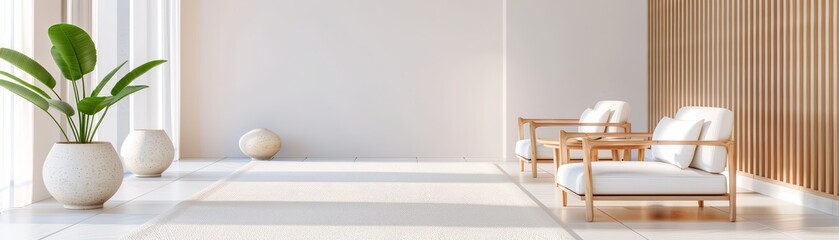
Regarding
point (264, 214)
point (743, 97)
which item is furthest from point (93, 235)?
point (743, 97)

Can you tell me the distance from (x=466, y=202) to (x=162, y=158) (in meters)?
3.07

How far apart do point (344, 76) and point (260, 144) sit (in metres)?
1.36

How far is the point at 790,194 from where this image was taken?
5.96 m

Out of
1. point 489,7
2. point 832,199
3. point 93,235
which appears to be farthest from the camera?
point 489,7

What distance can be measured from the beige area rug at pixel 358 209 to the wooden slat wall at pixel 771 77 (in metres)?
1.83

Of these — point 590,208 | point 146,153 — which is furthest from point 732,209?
point 146,153

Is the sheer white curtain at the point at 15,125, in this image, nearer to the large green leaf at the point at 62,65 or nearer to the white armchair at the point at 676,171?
the large green leaf at the point at 62,65

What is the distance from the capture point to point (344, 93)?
10.4 meters

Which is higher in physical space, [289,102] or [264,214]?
[289,102]

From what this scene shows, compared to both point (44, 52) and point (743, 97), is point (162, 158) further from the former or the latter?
point (743, 97)

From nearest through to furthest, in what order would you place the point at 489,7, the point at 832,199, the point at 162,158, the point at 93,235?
the point at 93,235 → the point at 832,199 → the point at 162,158 → the point at 489,7

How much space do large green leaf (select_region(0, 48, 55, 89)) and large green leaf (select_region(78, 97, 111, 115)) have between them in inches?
8.7

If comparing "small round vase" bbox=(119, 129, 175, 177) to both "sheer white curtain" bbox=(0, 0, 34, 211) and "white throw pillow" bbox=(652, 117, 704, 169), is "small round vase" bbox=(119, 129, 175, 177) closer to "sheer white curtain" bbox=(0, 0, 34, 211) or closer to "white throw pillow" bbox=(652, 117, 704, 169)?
"sheer white curtain" bbox=(0, 0, 34, 211)

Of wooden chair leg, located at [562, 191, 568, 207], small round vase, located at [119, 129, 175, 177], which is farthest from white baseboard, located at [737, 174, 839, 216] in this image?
small round vase, located at [119, 129, 175, 177]
